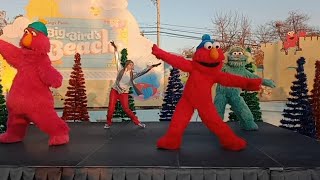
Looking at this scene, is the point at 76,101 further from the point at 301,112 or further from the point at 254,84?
the point at 254,84

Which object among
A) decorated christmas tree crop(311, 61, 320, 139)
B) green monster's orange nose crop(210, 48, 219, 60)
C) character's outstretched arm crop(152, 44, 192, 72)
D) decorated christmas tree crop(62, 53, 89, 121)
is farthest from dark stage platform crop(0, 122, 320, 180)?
decorated christmas tree crop(62, 53, 89, 121)

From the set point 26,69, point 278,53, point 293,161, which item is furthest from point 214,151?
point 278,53

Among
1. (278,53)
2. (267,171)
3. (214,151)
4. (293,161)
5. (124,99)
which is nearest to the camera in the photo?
(267,171)

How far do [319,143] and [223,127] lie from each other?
55.9 inches

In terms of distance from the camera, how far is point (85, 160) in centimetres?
369

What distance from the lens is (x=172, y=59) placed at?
4406 mm

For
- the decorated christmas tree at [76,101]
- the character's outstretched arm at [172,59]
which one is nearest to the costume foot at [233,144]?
the character's outstretched arm at [172,59]

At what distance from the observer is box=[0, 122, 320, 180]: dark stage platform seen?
3385mm

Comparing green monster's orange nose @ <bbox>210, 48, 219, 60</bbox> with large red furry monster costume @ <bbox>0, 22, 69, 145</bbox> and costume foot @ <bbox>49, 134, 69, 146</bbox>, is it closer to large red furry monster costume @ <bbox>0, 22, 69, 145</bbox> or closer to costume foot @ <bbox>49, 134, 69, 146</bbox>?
large red furry monster costume @ <bbox>0, 22, 69, 145</bbox>

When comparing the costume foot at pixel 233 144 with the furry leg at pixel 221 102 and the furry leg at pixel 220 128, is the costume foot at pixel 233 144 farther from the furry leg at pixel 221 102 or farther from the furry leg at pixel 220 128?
the furry leg at pixel 221 102

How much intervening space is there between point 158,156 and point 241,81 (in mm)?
1372

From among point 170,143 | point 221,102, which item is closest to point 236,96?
→ point 221,102

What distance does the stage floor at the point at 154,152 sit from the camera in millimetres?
3568

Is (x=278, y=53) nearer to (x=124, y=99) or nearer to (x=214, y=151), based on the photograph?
(x=124, y=99)
